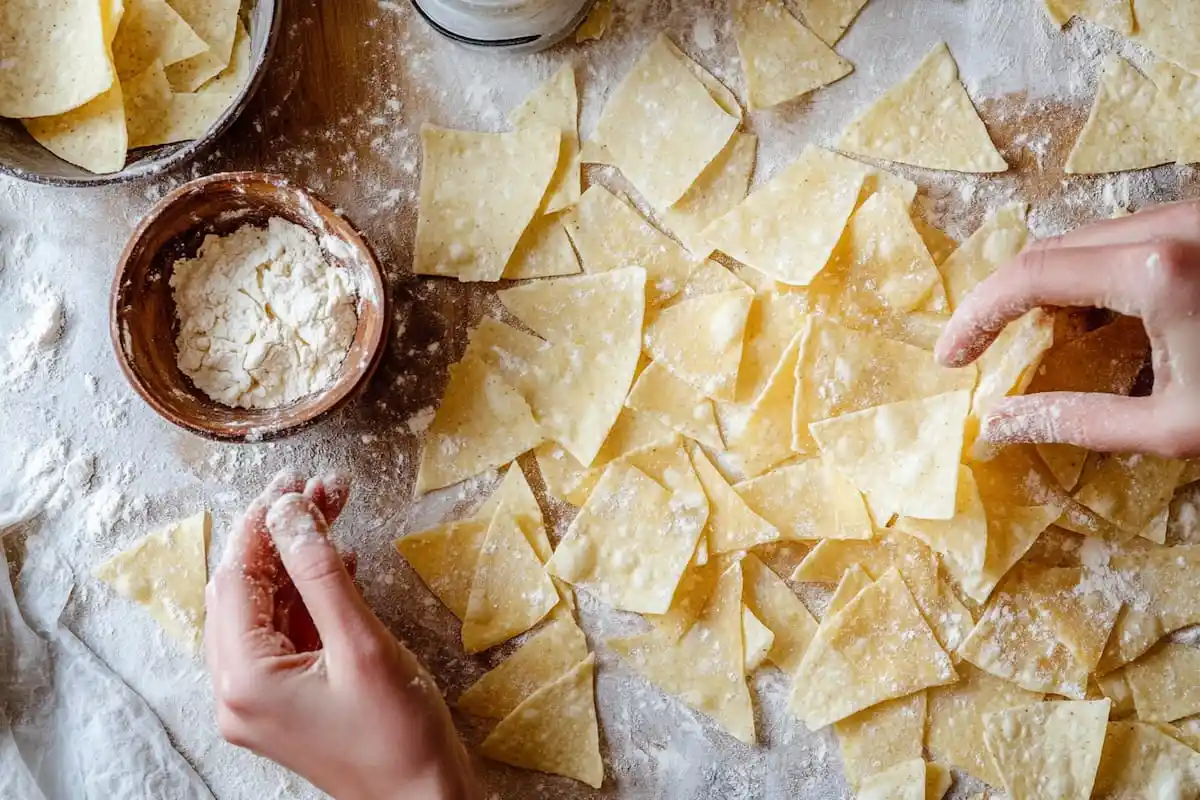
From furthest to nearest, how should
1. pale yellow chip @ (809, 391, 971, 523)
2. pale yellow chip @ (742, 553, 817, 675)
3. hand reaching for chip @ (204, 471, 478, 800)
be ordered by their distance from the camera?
1. pale yellow chip @ (742, 553, 817, 675)
2. pale yellow chip @ (809, 391, 971, 523)
3. hand reaching for chip @ (204, 471, 478, 800)

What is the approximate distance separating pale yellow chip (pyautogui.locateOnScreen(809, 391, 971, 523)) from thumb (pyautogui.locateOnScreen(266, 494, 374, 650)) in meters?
0.68

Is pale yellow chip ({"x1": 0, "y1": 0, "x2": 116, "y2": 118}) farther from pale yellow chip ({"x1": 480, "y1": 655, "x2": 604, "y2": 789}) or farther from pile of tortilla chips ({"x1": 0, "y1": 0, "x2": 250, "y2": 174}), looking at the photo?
pale yellow chip ({"x1": 480, "y1": 655, "x2": 604, "y2": 789})

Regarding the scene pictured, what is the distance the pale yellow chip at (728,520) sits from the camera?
5.17 feet

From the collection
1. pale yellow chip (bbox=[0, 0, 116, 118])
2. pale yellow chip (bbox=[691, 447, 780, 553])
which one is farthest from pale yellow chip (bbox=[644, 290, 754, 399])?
pale yellow chip (bbox=[0, 0, 116, 118])

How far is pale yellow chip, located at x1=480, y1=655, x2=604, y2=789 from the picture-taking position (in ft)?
5.30

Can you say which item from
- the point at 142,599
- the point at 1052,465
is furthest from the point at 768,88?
the point at 142,599

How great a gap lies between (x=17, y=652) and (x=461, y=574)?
2.32ft

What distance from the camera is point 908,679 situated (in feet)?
5.15

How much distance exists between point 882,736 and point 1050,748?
233 millimetres

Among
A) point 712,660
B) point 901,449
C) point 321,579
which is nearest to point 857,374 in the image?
point 901,449

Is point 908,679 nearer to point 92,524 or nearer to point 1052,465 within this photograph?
point 1052,465

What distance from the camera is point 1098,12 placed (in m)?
1.63

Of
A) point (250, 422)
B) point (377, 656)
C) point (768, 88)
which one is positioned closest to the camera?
point (377, 656)

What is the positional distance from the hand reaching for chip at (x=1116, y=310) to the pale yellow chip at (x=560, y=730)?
0.70 metres
